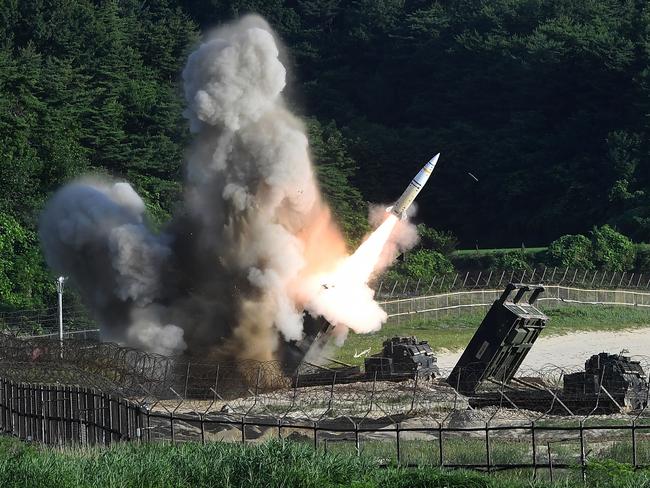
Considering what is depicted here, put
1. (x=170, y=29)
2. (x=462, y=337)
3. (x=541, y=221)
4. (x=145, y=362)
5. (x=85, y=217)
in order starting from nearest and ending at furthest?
(x=145, y=362) → (x=85, y=217) → (x=462, y=337) → (x=541, y=221) → (x=170, y=29)

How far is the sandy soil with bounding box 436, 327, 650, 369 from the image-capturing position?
187 ft

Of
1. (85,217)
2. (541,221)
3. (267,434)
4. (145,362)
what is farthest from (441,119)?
(267,434)

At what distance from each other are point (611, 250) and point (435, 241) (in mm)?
12333

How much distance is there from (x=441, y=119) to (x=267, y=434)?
81.1 metres

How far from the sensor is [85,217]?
173ft

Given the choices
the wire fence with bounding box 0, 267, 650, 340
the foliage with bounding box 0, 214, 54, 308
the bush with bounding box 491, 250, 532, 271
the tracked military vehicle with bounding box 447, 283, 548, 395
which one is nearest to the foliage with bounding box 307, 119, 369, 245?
the wire fence with bounding box 0, 267, 650, 340

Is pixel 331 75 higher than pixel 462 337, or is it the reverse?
pixel 331 75

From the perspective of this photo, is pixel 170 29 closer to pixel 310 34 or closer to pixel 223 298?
pixel 310 34

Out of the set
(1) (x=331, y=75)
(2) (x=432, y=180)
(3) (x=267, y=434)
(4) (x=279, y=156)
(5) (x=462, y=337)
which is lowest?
(3) (x=267, y=434)

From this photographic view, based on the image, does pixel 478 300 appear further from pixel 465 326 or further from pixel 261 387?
pixel 261 387

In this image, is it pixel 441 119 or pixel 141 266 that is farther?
pixel 441 119

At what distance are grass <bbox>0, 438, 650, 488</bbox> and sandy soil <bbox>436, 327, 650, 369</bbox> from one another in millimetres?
25639

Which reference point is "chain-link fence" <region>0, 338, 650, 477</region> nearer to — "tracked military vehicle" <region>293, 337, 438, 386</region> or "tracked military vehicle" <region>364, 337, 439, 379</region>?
"tracked military vehicle" <region>293, 337, 438, 386</region>

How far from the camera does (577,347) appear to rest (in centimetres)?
6159
